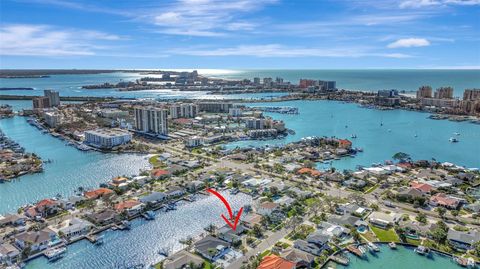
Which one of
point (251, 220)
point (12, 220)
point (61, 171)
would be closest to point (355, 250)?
point (251, 220)

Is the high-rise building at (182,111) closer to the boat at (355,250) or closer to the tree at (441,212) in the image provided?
the tree at (441,212)

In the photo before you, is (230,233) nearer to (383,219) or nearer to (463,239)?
(383,219)

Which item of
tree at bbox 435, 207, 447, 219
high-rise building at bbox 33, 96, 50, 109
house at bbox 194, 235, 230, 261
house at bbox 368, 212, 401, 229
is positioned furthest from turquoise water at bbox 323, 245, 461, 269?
high-rise building at bbox 33, 96, 50, 109

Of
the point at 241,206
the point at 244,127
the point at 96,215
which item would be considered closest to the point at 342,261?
the point at 241,206

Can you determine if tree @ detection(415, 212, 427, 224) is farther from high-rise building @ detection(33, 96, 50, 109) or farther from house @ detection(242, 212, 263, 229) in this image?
high-rise building @ detection(33, 96, 50, 109)

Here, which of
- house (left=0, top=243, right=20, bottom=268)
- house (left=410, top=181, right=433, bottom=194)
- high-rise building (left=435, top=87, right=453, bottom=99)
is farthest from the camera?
high-rise building (left=435, top=87, right=453, bottom=99)

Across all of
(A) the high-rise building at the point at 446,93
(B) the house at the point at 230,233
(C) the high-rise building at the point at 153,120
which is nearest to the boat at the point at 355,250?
(B) the house at the point at 230,233
